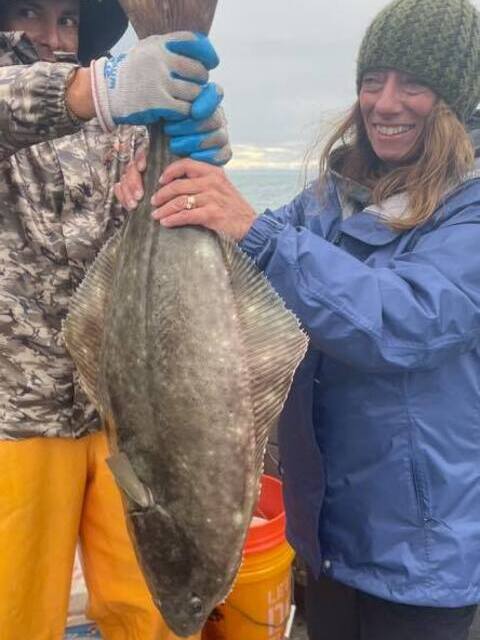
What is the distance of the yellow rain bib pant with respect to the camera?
2.91 m

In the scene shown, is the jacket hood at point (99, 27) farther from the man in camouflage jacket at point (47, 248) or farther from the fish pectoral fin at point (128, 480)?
the fish pectoral fin at point (128, 480)

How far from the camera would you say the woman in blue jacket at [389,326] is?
2.15 m

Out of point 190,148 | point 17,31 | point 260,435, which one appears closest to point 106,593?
point 260,435

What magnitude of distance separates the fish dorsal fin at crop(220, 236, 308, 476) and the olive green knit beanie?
1.07m

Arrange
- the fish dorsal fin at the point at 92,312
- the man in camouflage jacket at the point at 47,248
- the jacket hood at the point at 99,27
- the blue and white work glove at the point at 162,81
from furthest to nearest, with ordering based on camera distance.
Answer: the jacket hood at the point at 99,27 → the man in camouflage jacket at the point at 47,248 → the fish dorsal fin at the point at 92,312 → the blue and white work glove at the point at 162,81

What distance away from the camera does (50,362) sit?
2914mm

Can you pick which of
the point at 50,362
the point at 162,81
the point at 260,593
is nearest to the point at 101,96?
the point at 162,81

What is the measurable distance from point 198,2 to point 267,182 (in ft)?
21.8

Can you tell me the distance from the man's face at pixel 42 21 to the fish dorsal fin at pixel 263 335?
50.8 inches

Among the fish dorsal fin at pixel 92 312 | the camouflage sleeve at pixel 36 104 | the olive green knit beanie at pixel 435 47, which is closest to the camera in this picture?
the camouflage sleeve at pixel 36 104

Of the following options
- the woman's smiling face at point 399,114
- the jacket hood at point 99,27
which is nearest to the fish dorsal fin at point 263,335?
the woman's smiling face at point 399,114

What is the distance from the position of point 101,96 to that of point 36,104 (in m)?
0.23

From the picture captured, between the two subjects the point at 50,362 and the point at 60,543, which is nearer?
the point at 50,362

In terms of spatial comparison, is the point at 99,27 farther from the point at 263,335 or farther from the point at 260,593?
the point at 260,593
